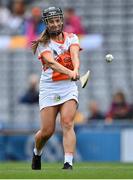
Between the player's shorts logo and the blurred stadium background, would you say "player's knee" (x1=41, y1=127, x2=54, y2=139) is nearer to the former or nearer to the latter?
the player's shorts logo

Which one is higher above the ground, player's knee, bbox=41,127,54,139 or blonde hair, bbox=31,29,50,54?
blonde hair, bbox=31,29,50,54

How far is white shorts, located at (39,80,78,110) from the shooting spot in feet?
38.5

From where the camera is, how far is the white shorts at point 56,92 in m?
11.8

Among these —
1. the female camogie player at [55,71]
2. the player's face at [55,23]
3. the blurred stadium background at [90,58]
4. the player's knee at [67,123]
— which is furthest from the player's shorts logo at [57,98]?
the blurred stadium background at [90,58]

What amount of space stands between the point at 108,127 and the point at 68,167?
7.32 metres

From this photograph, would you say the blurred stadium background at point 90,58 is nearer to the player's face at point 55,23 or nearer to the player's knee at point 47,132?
the player's knee at point 47,132

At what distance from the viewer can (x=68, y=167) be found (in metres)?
11.6

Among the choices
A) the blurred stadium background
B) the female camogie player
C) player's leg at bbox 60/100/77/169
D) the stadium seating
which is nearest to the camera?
player's leg at bbox 60/100/77/169

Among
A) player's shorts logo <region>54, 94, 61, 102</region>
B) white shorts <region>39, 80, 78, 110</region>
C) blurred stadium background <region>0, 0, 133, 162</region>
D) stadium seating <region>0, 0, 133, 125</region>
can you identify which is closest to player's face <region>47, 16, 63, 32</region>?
white shorts <region>39, 80, 78, 110</region>

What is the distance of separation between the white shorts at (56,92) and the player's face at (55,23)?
75 cm

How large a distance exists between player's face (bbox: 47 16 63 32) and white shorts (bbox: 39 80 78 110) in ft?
2.46

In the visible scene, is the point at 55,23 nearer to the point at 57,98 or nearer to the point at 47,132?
the point at 57,98

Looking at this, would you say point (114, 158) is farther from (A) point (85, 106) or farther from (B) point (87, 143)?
(A) point (85, 106)

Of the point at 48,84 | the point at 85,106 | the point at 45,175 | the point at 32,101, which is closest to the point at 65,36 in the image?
the point at 48,84
